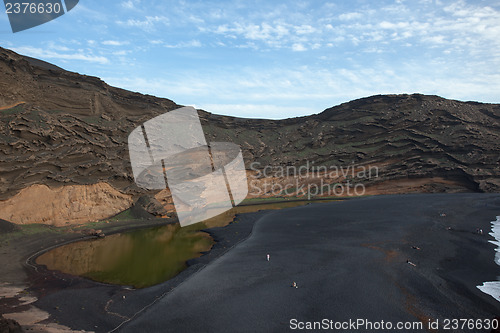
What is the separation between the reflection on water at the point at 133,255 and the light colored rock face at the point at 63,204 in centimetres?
581

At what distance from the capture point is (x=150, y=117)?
162 feet

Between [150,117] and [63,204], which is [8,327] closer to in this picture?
[63,204]

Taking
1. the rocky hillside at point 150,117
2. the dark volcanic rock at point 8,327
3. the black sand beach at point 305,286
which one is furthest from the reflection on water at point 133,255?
the dark volcanic rock at point 8,327

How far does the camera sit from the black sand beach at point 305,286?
1380 centimetres

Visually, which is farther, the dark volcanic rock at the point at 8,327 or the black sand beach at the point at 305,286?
the black sand beach at the point at 305,286

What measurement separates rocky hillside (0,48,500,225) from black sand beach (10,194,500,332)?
1588 cm

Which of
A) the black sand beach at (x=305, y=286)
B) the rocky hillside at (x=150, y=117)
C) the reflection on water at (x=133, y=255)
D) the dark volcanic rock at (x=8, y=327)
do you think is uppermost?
the rocky hillside at (x=150, y=117)

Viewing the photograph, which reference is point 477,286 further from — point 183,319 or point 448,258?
point 183,319

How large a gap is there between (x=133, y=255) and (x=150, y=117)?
2928cm

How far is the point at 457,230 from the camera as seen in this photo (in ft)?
91.6

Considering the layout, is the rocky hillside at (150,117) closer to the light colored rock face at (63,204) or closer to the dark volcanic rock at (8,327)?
the light colored rock face at (63,204)

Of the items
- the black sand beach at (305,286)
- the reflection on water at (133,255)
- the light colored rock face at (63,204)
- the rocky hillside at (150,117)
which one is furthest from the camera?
the rocky hillside at (150,117)

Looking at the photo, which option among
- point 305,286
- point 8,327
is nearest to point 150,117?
point 305,286

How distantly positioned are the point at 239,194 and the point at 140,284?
38.2 metres
